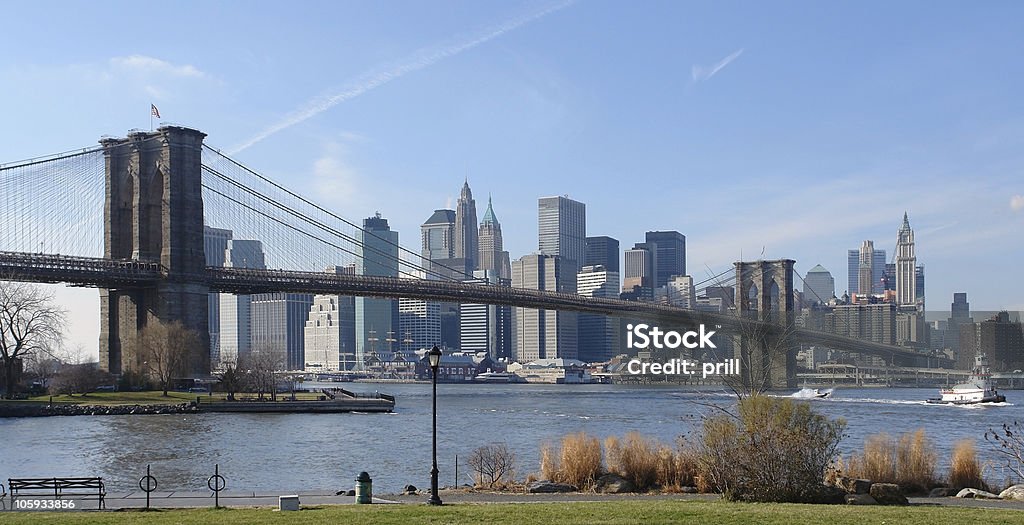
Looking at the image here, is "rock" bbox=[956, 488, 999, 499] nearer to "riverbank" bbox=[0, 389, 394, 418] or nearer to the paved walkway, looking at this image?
the paved walkway

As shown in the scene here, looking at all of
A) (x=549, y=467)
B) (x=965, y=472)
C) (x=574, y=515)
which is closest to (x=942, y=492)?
(x=965, y=472)

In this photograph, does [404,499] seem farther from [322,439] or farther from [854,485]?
[322,439]

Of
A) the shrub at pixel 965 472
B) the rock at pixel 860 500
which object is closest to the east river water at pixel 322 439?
the shrub at pixel 965 472

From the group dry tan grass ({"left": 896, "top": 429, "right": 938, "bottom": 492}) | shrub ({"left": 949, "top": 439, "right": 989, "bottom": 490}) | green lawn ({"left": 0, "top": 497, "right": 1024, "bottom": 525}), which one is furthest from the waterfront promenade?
shrub ({"left": 949, "top": 439, "right": 989, "bottom": 490})

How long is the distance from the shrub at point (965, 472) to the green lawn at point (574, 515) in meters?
6.54

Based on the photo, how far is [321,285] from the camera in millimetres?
83250

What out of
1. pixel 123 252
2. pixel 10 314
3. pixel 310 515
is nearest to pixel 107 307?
pixel 123 252

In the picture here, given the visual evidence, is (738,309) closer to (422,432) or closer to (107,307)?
(107,307)

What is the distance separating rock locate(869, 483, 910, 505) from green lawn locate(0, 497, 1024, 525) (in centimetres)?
125

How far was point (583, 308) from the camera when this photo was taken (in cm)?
9788

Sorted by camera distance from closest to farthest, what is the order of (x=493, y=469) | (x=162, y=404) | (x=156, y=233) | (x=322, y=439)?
1. (x=493, y=469)
2. (x=322, y=439)
3. (x=162, y=404)
4. (x=156, y=233)

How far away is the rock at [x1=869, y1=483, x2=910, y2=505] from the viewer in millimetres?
21250

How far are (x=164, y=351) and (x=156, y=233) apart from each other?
10684 millimetres

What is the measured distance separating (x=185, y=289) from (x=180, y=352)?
5.25 meters
